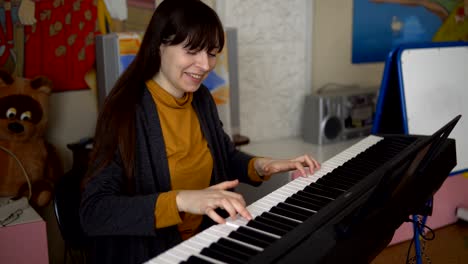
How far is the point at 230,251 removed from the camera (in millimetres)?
840

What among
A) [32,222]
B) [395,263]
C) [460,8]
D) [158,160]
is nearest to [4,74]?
[32,222]

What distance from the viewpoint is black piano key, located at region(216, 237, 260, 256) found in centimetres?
84

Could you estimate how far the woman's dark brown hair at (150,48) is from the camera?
1248 mm

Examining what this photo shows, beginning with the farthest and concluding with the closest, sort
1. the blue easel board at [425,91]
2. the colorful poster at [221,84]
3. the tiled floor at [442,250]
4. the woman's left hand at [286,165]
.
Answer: the tiled floor at [442,250] → the colorful poster at [221,84] → the blue easel board at [425,91] → the woman's left hand at [286,165]

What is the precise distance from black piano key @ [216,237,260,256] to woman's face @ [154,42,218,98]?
0.58 meters

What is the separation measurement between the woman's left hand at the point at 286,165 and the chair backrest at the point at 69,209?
0.57m

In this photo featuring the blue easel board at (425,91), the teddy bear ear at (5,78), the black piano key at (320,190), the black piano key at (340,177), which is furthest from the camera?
the blue easel board at (425,91)

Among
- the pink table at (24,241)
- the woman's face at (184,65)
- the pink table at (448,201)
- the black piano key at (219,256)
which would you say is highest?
the woman's face at (184,65)

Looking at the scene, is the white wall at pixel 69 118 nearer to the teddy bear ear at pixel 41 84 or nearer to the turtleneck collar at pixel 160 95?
the teddy bear ear at pixel 41 84

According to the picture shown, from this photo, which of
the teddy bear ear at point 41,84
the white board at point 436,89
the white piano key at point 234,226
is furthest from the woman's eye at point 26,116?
the white board at point 436,89

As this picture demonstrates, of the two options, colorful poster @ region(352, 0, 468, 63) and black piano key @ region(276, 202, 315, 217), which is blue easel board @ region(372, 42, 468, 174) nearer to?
colorful poster @ region(352, 0, 468, 63)

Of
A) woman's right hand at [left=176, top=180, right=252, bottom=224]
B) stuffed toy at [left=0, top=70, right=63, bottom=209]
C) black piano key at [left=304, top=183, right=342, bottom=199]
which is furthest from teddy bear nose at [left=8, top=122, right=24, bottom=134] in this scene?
black piano key at [left=304, top=183, right=342, bottom=199]

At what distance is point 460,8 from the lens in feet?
11.6

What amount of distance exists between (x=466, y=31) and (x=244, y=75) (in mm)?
2055
